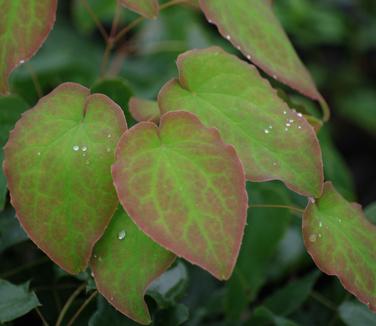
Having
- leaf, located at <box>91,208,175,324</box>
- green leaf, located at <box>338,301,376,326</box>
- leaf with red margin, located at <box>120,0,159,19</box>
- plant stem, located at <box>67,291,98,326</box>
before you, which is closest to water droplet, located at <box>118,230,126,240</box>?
leaf, located at <box>91,208,175,324</box>

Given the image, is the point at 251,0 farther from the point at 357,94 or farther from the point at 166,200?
the point at 357,94

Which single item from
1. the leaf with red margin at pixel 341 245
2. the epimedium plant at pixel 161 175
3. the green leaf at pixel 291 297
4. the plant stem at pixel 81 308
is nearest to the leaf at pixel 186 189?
the epimedium plant at pixel 161 175

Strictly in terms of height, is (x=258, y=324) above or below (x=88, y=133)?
below

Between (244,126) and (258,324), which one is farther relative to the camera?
(258,324)

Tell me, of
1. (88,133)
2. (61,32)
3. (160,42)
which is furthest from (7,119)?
(61,32)

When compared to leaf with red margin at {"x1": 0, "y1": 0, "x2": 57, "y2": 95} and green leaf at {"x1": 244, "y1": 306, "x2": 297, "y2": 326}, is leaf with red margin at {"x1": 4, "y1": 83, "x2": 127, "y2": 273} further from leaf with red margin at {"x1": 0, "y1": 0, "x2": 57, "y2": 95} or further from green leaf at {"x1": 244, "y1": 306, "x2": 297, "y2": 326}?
green leaf at {"x1": 244, "y1": 306, "x2": 297, "y2": 326}

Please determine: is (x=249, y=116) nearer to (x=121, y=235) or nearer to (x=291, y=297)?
(x=121, y=235)

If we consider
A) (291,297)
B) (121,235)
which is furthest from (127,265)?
(291,297)

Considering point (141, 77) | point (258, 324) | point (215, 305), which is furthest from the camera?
point (141, 77)
